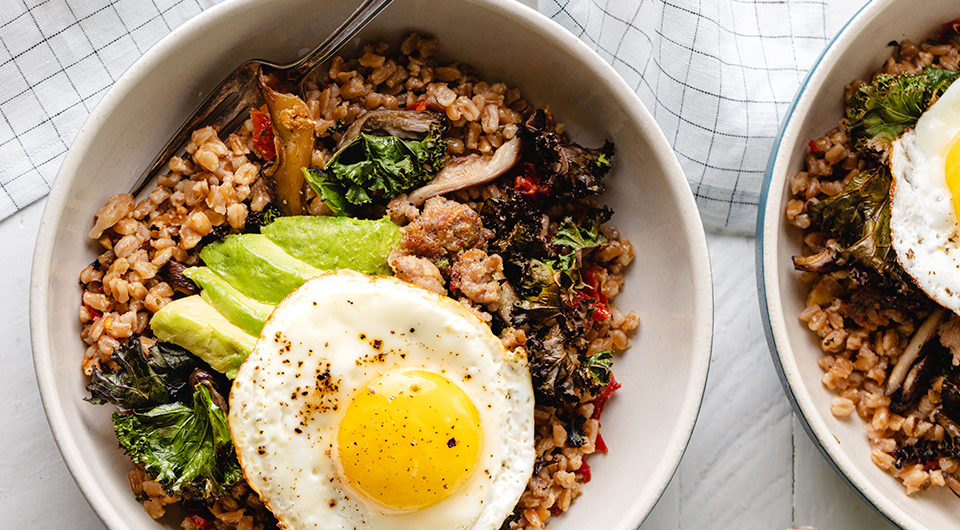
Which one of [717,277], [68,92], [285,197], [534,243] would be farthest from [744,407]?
[68,92]

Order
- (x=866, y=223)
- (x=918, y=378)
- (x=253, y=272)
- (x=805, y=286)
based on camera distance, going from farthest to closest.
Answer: (x=805, y=286), (x=918, y=378), (x=866, y=223), (x=253, y=272)

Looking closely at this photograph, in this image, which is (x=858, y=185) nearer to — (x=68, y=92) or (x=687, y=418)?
(x=687, y=418)

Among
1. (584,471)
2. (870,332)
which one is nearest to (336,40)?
(584,471)

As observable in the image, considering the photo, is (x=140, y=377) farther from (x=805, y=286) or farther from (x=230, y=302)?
(x=805, y=286)

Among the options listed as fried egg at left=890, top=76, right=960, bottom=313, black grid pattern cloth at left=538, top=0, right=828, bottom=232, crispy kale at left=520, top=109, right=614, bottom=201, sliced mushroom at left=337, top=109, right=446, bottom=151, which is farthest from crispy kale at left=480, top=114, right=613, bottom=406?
fried egg at left=890, top=76, right=960, bottom=313

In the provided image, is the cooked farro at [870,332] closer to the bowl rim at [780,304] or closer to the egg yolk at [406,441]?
the bowl rim at [780,304]

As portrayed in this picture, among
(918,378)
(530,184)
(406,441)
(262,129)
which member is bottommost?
(918,378)
